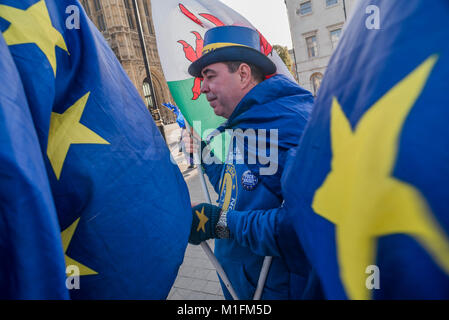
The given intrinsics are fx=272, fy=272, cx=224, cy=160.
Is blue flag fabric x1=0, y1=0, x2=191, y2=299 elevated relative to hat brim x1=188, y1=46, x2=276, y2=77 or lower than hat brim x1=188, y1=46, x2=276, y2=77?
lower

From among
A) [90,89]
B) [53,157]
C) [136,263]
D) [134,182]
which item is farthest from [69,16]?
[136,263]

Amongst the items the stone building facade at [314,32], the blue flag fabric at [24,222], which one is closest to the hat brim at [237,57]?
the blue flag fabric at [24,222]

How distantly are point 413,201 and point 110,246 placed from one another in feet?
3.43

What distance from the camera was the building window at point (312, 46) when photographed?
26.2 m

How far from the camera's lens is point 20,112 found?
790 millimetres

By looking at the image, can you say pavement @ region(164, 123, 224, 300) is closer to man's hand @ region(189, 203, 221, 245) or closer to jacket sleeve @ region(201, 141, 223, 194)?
jacket sleeve @ region(201, 141, 223, 194)

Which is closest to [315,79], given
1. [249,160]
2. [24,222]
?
[249,160]

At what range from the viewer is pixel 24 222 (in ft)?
2.34

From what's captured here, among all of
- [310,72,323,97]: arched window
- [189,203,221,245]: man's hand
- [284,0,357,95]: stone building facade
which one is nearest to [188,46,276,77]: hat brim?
[189,203,221,245]: man's hand

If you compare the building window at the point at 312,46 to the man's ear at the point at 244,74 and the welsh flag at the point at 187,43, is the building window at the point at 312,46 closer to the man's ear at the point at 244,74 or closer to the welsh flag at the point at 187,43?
the welsh flag at the point at 187,43

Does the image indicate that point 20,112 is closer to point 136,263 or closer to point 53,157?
point 53,157

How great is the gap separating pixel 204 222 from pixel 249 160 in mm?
462

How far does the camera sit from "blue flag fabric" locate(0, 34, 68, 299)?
694mm

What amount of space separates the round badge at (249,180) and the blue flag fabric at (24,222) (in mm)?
1022
